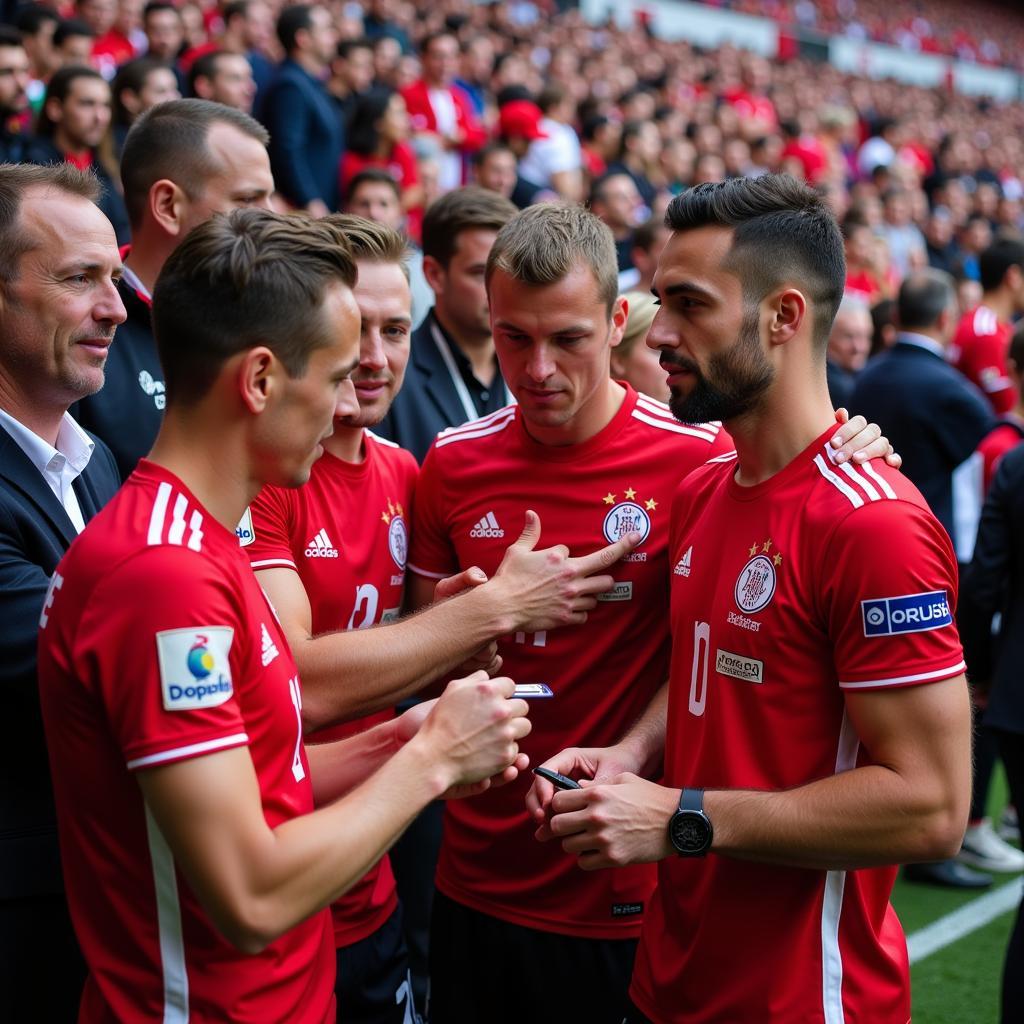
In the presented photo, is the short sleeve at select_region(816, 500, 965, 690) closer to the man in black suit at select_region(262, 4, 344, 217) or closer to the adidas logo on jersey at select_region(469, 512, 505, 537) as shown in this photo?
the adidas logo on jersey at select_region(469, 512, 505, 537)

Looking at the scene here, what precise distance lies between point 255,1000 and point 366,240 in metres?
1.97

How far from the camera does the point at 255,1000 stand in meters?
2.06

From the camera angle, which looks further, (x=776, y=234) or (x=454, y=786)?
(x=776, y=234)

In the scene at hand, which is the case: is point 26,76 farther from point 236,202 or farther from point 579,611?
point 579,611

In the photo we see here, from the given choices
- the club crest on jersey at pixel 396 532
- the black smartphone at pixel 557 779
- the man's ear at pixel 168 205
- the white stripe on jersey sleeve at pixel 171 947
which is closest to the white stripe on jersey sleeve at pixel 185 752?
the white stripe on jersey sleeve at pixel 171 947

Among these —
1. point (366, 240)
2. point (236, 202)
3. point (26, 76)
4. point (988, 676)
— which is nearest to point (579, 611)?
point (366, 240)

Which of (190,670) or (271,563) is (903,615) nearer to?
(190,670)

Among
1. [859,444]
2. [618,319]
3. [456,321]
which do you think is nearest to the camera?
[859,444]

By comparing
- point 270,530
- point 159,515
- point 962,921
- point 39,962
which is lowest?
point 962,921

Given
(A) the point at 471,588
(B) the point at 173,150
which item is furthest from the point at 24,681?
(B) the point at 173,150

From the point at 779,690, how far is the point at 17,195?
2.04m

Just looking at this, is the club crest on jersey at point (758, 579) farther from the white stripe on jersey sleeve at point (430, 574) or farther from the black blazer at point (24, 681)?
the black blazer at point (24, 681)

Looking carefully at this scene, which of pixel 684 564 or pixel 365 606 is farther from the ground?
pixel 684 564

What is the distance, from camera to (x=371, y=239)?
3.30m
